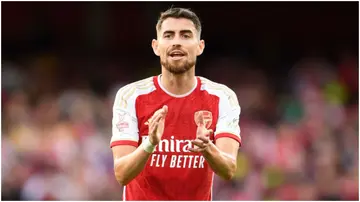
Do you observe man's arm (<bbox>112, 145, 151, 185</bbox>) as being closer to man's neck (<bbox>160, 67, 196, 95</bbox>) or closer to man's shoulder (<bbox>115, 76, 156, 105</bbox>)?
man's shoulder (<bbox>115, 76, 156, 105</bbox>)

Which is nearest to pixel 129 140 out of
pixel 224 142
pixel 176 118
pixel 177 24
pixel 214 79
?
pixel 176 118

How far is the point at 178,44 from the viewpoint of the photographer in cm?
597

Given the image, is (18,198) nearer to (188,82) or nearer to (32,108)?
(32,108)

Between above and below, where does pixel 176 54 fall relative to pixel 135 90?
above

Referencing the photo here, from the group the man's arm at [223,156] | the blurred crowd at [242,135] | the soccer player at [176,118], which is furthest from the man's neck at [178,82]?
the blurred crowd at [242,135]

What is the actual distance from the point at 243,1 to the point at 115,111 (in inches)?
436

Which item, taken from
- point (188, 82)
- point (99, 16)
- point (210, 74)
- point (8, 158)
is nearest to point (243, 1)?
point (210, 74)

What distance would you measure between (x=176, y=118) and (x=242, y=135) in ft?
Result: 23.1

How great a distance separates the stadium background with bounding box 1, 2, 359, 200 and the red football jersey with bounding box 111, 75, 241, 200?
5.70 meters

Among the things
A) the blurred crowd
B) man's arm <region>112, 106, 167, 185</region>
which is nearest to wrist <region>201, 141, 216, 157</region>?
man's arm <region>112, 106, 167, 185</region>

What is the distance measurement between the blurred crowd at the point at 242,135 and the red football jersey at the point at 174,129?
567 cm

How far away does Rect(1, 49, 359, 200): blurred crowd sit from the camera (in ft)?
40.2

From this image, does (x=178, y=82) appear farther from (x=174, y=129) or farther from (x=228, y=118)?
(x=228, y=118)

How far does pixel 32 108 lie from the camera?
562 inches
